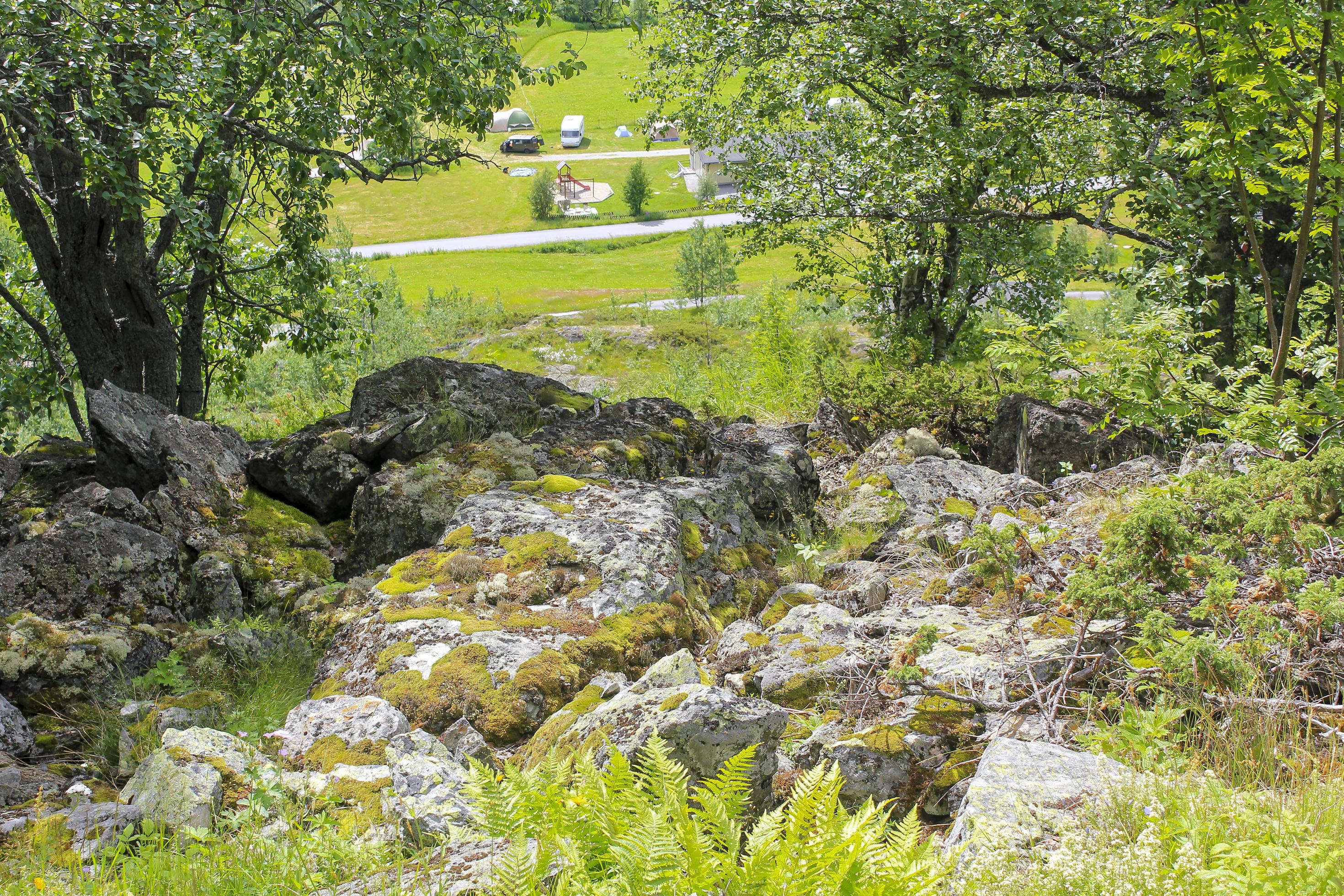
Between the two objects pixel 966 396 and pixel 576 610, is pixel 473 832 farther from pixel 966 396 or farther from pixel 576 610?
pixel 966 396

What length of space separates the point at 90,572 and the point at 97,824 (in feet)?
6.99

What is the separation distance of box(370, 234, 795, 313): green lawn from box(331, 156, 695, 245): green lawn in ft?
45.4

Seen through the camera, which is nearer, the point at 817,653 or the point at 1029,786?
the point at 1029,786

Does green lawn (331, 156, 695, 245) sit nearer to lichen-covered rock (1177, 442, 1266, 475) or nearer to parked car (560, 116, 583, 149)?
parked car (560, 116, 583, 149)

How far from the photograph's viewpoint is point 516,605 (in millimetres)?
5293

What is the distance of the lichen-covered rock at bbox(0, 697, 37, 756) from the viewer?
399 centimetres

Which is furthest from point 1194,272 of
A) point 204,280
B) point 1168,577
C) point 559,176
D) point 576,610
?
point 559,176

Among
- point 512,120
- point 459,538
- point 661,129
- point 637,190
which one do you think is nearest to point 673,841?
point 459,538

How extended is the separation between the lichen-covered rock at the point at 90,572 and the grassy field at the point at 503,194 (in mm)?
77785

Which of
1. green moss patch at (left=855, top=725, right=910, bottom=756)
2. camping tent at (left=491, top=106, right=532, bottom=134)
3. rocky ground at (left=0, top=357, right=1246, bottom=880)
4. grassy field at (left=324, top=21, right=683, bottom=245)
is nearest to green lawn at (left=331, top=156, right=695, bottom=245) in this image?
grassy field at (left=324, top=21, right=683, bottom=245)

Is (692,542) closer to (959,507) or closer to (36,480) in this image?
(959,507)

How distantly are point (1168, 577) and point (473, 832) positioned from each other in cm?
343

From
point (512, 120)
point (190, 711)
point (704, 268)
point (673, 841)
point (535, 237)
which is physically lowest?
point (704, 268)

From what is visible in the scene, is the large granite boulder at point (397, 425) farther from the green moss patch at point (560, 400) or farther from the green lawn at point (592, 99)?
the green lawn at point (592, 99)
